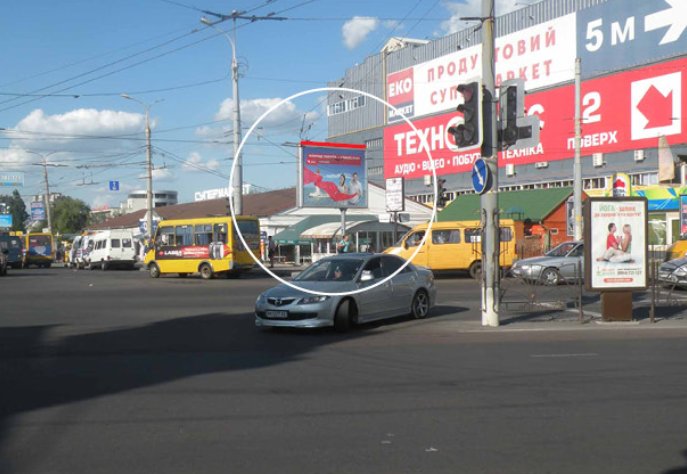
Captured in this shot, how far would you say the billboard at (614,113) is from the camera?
144 feet

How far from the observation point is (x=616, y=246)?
1664 cm

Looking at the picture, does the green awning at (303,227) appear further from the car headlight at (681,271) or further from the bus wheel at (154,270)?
the car headlight at (681,271)

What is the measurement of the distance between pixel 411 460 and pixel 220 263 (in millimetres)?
29846

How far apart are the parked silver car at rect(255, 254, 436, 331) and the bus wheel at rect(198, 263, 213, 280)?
19.9 metres

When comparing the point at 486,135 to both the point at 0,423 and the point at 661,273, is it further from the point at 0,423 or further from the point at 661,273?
the point at 661,273

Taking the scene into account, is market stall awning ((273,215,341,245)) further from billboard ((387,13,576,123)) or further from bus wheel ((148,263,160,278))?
bus wheel ((148,263,160,278))

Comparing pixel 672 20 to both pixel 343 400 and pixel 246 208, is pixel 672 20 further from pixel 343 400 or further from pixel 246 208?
pixel 343 400

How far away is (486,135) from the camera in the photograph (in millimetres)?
15125

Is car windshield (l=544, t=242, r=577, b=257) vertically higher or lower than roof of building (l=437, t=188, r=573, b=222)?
lower

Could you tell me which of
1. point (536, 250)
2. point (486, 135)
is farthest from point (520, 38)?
point (486, 135)

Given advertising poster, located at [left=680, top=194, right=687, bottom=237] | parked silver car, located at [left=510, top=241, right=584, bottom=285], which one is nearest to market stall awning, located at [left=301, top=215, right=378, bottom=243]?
advertising poster, located at [left=680, top=194, right=687, bottom=237]

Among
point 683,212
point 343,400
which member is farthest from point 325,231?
point 343,400

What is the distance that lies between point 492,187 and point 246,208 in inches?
1822

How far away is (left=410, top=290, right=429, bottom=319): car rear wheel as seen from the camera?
56.1ft
